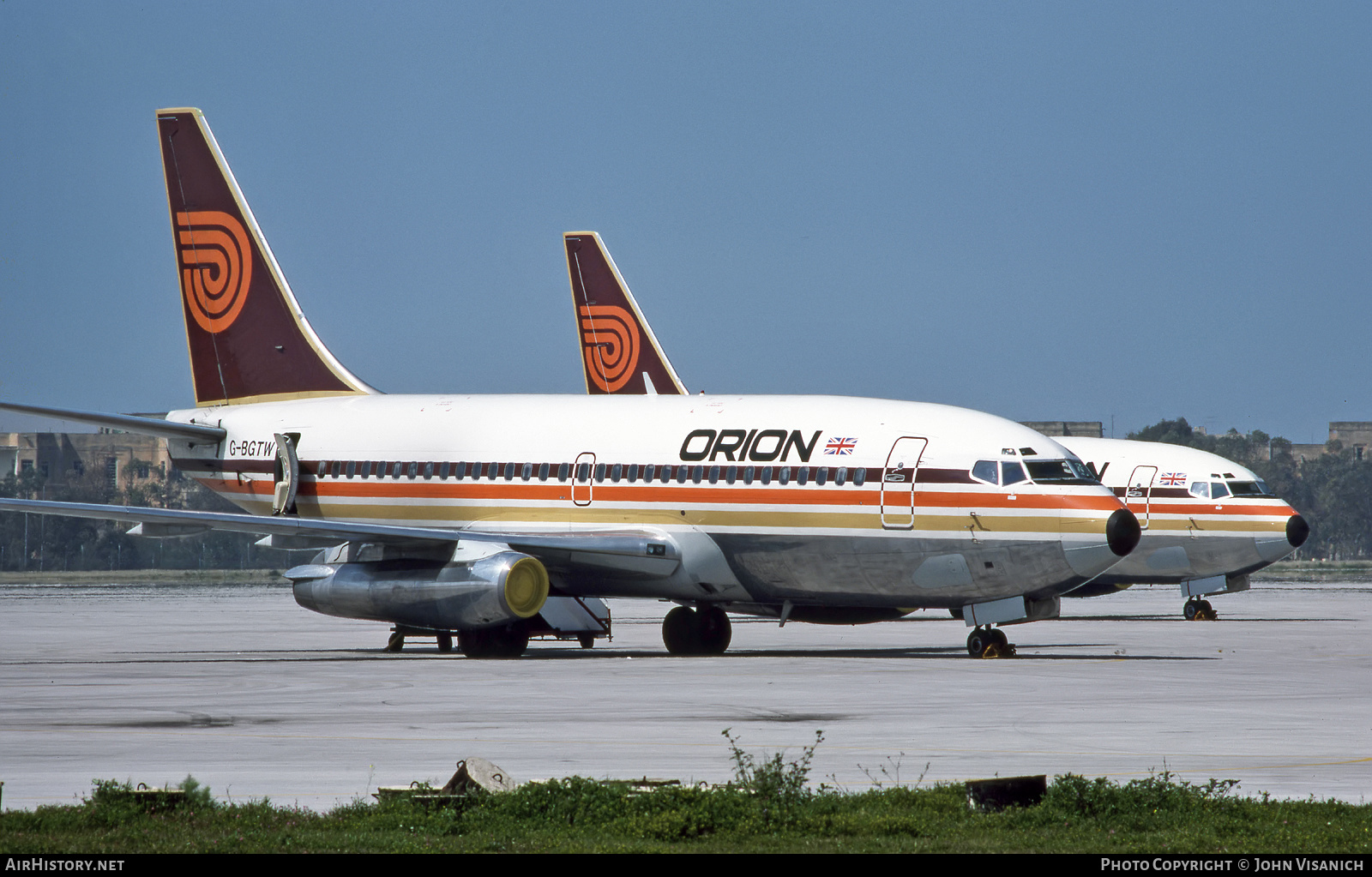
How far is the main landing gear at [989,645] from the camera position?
106 ft

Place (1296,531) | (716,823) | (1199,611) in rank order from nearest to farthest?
(716,823), (1296,531), (1199,611)

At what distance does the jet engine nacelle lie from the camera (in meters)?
32.7

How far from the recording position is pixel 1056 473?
31875 millimetres

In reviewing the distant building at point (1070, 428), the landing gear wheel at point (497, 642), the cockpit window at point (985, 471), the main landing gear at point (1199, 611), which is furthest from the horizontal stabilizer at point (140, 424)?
the distant building at point (1070, 428)

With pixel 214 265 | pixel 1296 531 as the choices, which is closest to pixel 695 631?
pixel 214 265

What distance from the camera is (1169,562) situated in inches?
1970

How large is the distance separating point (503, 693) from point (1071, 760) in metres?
9.76

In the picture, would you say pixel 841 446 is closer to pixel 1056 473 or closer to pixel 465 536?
pixel 1056 473

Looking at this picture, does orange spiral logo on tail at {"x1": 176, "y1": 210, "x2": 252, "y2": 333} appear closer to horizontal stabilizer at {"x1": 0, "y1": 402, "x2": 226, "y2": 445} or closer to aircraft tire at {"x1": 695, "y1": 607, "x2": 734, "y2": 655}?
horizontal stabilizer at {"x1": 0, "y1": 402, "x2": 226, "y2": 445}

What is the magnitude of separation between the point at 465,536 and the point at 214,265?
12946 mm

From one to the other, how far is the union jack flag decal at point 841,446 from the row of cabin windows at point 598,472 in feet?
1.00

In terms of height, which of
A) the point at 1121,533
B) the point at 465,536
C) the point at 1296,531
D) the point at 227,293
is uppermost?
the point at 227,293

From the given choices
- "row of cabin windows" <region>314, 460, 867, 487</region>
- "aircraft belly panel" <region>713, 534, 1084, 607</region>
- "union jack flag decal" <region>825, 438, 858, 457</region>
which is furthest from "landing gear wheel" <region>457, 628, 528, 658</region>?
"union jack flag decal" <region>825, 438, 858, 457</region>
